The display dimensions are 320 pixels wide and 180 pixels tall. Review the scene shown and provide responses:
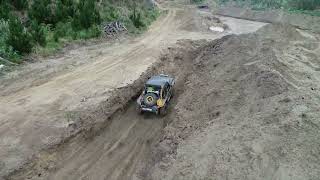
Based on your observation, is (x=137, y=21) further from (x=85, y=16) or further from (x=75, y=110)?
(x=75, y=110)

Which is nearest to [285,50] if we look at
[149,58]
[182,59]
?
[182,59]

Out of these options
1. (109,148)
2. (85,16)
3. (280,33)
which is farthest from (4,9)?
(280,33)

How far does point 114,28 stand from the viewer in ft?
110

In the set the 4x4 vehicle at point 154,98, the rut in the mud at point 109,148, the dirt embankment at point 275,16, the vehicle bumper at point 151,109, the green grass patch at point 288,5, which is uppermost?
the green grass patch at point 288,5

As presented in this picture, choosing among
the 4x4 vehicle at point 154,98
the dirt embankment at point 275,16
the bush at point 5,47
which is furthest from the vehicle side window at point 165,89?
the dirt embankment at point 275,16

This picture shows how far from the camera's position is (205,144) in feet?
49.8

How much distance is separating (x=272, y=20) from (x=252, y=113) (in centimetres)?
2929

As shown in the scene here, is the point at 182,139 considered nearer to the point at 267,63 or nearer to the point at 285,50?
the point at 267,63

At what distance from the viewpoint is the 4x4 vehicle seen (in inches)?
760

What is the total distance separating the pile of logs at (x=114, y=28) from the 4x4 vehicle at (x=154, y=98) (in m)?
13.7

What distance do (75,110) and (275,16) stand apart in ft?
101

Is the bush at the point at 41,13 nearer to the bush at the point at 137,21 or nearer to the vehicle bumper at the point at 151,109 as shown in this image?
the bush at the point at 137,21

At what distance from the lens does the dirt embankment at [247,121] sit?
13.0 meters

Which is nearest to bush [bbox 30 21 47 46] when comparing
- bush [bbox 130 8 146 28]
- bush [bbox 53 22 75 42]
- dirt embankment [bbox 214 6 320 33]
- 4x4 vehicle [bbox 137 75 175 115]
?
bush [bbox 53 22 75 42]
